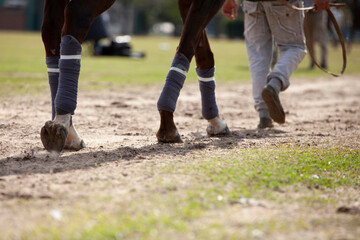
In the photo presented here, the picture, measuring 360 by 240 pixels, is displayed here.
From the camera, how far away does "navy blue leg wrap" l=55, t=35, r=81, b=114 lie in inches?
139

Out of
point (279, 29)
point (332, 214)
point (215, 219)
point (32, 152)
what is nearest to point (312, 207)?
point (332, 214)

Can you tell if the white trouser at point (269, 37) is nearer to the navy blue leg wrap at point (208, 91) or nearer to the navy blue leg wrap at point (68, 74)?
the navy blue leg wrap at point (208, 91)

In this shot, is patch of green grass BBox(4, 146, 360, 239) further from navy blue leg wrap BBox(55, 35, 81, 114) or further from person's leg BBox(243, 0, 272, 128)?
person's leg BBox(243, 0, 272, 128)

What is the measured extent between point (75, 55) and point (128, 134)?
1289 mm

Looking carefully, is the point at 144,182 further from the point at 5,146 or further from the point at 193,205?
the point at 5,146

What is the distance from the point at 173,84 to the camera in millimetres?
3875

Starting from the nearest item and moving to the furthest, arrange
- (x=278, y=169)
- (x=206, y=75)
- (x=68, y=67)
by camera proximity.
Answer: (x=278, y=169) < (x=68, y=67) < (x=206, y=75)

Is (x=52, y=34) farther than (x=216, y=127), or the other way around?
(x=216, y=127)

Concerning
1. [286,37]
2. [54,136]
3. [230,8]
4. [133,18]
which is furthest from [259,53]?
[133,18]

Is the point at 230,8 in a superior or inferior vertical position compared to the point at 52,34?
superior

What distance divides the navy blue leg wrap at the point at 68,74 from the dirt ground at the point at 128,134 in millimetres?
362

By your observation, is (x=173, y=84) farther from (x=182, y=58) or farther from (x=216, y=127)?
(x=216, y=127)

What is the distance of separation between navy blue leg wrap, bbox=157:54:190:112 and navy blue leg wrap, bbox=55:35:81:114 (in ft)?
2.17

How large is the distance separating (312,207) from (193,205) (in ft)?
2.02
